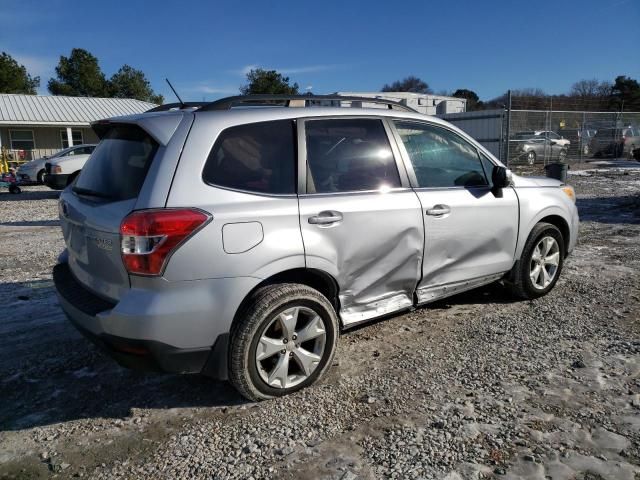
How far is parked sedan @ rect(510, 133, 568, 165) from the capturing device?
67.5 feet

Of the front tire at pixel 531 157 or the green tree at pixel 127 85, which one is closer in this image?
the front tire at pixel 531 157

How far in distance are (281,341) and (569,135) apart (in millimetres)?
23684

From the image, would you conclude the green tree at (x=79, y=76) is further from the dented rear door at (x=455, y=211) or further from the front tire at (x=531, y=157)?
the dented rear door at (x=455, y=211)

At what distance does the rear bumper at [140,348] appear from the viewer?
278 cm

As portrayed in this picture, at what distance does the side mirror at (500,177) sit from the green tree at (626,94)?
4164 centimetres

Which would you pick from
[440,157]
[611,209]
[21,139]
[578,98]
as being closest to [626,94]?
[578,98]

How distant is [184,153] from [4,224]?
390 inches

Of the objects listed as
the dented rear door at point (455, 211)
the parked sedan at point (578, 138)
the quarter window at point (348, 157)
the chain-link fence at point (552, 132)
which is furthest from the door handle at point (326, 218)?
the parked sedan at point (578, 138)

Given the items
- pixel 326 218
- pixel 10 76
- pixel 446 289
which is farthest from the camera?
pixel 10 76

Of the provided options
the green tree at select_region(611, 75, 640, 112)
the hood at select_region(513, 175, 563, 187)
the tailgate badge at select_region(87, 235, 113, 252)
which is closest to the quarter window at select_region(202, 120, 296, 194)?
the tailgate badge at select_region(87, 235, 113, 252)

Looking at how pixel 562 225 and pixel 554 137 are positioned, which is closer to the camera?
pixel 562 225

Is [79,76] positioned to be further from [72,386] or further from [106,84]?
[72,386]

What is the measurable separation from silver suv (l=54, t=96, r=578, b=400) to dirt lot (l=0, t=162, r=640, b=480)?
35 centimetres

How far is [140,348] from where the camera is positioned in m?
2.78
